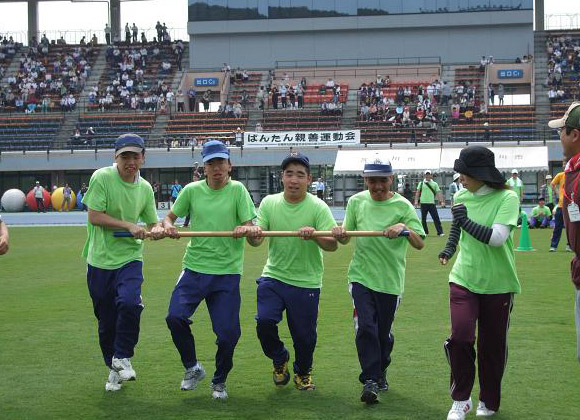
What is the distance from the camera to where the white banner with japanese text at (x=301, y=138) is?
46500 millimetres

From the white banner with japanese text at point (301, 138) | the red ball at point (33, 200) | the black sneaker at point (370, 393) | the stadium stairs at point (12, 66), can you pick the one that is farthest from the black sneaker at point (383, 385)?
the stadium stairs at point (12, 66)

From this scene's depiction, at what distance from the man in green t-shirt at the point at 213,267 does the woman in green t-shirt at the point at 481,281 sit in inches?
69.0

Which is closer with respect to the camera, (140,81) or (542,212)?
(542,212)

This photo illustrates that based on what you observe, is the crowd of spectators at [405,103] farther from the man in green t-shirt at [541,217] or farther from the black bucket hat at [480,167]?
the black bucket hat at [480,167]

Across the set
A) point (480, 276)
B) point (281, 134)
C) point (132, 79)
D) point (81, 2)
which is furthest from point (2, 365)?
point (81, 2)

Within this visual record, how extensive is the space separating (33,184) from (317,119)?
15.7m

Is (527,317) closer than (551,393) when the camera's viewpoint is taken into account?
No

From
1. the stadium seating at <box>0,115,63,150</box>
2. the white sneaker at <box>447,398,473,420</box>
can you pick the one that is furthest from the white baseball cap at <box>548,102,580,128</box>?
the stadium seating at <box>0,115,63,150</box>

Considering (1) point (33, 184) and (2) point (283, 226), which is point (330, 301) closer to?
(2) point (283, 226)

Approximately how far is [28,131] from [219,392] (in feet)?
158

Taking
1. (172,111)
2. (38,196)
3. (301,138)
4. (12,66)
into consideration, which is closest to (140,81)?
(172,111)

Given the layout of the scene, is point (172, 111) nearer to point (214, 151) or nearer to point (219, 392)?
point (214, 151)

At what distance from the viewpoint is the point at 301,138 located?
46.9 meters

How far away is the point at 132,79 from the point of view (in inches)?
2347
